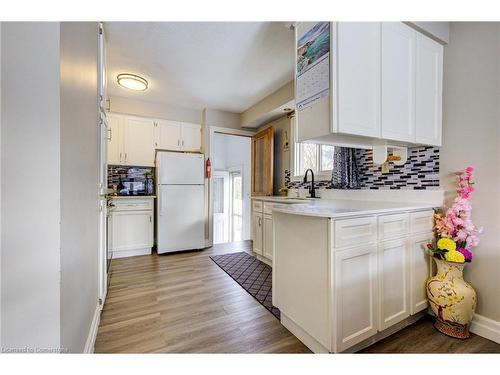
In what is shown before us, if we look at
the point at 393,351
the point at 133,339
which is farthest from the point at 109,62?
the point at 393,351

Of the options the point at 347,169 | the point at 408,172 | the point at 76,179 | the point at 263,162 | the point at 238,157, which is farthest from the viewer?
the point at 238,157

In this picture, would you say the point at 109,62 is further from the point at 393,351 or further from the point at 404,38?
the point at 393,351

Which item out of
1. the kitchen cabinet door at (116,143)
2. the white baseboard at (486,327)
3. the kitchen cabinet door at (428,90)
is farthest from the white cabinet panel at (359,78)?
the kitchen cabinet door at (116,143)

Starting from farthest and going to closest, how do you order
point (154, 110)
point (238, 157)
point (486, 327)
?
point (238, 157) < point (154, 110) < point (486, 327)

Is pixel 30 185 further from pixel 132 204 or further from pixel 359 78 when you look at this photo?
pixel 132 204

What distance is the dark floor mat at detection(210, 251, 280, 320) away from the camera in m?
2.06

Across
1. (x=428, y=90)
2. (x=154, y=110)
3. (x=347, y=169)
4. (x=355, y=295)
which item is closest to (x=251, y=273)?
(x=355, y=295)

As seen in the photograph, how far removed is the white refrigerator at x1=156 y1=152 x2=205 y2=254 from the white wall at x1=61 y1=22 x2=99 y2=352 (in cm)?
192

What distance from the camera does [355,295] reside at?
1.26 meters

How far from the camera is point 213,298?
79.9 inches

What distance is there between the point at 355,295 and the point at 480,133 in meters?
1.54

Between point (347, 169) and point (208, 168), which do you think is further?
point (208, 168)

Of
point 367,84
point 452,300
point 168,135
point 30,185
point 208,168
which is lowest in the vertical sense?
point 452,300

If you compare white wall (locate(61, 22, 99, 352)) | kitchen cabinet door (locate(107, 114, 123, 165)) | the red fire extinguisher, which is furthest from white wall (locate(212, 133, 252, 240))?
white wall (locate(61, 22, 99, 352))
